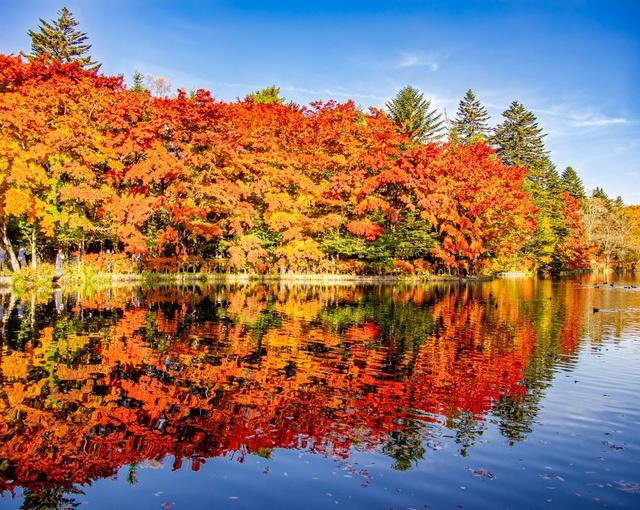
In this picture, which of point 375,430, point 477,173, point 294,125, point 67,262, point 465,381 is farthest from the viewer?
point 477,173

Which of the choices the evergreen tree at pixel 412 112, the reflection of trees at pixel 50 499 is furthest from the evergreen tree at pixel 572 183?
the reflection of trees at pixel 50 499

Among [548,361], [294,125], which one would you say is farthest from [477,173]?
[548,361]

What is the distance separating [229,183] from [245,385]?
2668 cm

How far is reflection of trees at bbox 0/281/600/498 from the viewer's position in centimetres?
686

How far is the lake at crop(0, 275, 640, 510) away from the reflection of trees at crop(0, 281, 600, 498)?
0.12 ft

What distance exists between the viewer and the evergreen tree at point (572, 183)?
84438 mm

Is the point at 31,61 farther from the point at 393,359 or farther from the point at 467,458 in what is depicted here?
the point at 467,458

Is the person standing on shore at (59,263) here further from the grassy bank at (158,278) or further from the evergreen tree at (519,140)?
the evergreen tree at (519,140)

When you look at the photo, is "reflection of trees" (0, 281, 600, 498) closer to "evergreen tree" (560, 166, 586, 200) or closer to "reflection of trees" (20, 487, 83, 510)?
"reflection of trees" (20, 487, 83, 510)

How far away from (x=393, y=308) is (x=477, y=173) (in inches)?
1043

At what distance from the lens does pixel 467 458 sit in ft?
22.1

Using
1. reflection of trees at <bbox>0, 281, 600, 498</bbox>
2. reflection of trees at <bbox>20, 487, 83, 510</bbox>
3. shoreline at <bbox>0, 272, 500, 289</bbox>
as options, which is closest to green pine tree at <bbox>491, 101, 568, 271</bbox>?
shoreline at <bbox>0, 272, 500, 289</bbox>

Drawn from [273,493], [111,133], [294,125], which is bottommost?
[273,493]

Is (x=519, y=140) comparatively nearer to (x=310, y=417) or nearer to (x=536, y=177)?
(x=536, y=177)
